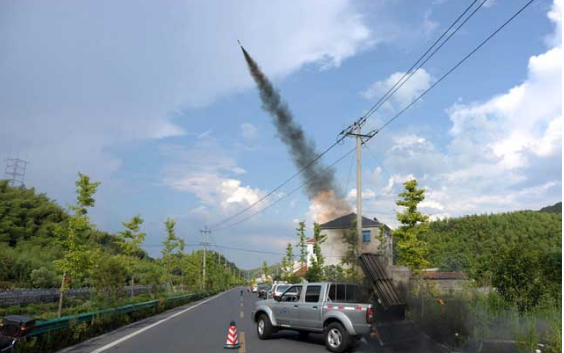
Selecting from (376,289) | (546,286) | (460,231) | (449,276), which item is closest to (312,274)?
(449,276)

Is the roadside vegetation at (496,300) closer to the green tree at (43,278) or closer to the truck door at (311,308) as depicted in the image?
the truck door at (311,308)

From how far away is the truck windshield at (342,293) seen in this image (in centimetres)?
1230

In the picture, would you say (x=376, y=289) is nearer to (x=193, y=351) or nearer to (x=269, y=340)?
(x=269, y=340)

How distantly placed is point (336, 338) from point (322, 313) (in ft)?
2.88

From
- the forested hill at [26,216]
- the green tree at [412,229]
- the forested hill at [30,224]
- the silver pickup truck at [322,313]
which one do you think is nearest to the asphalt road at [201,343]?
the silver pickup truck at [322,313]

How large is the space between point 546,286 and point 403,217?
1113 centimetres

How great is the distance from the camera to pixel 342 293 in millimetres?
12430

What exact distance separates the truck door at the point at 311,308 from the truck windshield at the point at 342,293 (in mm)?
375

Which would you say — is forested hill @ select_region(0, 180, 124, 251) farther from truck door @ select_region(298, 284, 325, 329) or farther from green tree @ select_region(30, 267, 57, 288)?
truck door @ select_region(298, 284, 325, 329)

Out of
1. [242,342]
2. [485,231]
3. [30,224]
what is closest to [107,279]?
[242,342]

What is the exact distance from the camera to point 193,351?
11195 mm

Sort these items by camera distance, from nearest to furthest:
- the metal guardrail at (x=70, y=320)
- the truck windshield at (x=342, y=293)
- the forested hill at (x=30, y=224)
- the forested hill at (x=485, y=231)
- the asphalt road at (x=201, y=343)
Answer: the metal guardrail at (x=70, y=320) < the asphalt road at (x=201, y=343) < the truck windshield at (x=342, y=293) < the forested hill at (x=30, y=224) < the forested hill at (x=485, y=231)

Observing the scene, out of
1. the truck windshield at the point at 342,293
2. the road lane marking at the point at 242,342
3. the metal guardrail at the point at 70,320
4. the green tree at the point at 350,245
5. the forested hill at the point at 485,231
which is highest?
the forested hill at the point at 485,231

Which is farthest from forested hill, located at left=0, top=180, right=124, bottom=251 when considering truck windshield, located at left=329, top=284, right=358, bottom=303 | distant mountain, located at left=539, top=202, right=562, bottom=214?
distant mountain, located at left=539, top=202, right=562, bottom=214
